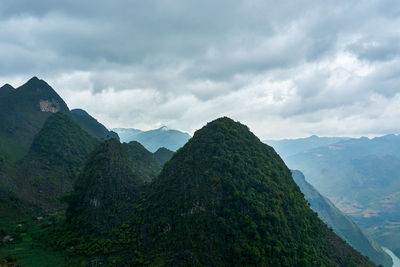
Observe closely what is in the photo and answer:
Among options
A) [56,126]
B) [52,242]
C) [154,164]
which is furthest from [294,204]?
[56,126]

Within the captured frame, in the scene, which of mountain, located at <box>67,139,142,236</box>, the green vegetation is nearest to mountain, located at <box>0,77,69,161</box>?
mountain, located at <box>67,139,142,236</box>

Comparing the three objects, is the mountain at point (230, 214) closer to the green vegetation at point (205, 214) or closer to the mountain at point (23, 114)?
the green vegetation at point (205, 214)

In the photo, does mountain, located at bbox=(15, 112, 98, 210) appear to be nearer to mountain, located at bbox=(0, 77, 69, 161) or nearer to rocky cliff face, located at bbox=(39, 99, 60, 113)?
mountain, located at bbox=(0, 77, 69, 161)

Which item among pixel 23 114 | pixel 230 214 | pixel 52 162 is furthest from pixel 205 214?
pixel 23 114

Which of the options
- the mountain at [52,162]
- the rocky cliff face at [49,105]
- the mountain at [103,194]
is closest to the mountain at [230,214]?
the mountain at [103,194]

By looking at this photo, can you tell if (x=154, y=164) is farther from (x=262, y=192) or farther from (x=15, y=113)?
(x=262, y=192)

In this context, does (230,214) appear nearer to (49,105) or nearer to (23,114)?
(23,114)
